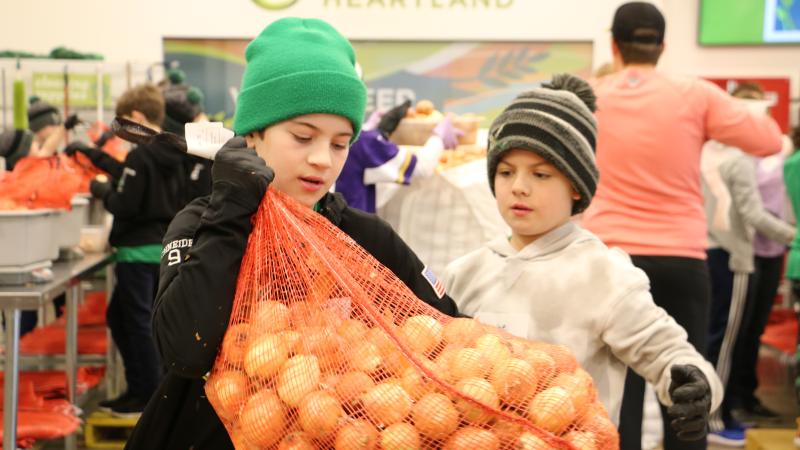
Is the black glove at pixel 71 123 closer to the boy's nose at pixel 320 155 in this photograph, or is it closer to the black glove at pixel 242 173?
the boy's nose at pixel 320 155

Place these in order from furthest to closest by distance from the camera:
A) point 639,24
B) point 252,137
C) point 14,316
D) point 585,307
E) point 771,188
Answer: point 771,188 < point 14,316 < point 639,24 < point 585,307 < point 252,137

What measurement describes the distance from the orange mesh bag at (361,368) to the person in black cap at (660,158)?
151cm

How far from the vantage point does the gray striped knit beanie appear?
179 cm

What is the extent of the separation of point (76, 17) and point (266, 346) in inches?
262

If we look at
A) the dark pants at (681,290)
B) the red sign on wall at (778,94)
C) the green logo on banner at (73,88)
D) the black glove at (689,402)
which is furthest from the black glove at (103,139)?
the red sign on wall at (778,94)

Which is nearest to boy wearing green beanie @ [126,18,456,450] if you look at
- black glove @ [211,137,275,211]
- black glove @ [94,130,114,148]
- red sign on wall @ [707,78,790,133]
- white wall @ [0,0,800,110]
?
black glove @ [211,137,275,211]

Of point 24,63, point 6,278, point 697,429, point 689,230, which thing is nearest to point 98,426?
point 6,278

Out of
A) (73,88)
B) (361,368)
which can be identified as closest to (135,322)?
(73,88)

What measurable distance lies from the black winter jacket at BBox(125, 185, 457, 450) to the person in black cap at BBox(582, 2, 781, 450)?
1656 millimetres

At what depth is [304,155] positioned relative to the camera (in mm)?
1384

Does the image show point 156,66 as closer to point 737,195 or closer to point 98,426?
point 98,426

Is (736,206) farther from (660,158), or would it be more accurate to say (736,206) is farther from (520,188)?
(520,188)

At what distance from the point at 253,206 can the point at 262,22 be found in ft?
20.5

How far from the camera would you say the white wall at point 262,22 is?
7.18 meters
